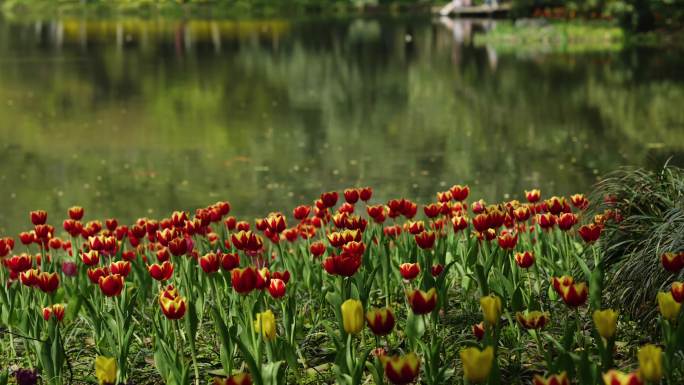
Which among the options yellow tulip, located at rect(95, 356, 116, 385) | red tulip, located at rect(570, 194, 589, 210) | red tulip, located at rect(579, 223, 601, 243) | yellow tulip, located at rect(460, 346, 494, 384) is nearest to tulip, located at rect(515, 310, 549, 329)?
yellow tulip, located at rect(460, 346, 494, 384)

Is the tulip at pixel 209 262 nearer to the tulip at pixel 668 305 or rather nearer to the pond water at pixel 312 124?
the tulip at pixel 668 305

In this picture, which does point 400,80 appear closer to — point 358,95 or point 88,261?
point 358,95

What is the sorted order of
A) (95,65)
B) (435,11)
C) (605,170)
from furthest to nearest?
(435,11) → (95,65) → (605,170)

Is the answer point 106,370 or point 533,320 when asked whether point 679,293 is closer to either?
point 533,320

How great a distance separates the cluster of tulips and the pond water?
1.39 metres

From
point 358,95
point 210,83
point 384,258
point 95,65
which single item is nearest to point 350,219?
point 384,258

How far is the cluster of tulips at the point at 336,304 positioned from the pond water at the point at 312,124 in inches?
54.8

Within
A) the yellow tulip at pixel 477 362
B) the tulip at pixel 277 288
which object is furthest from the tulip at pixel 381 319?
the tulip at pixel 277 288

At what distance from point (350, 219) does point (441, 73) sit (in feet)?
66.7

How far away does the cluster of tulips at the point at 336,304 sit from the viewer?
3686 millimetres

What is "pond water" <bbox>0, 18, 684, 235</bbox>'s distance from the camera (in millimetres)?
12023

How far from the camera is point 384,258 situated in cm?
553

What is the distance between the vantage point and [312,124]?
56.4 feet

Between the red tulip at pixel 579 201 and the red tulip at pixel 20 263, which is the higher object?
the red tulip at pixel 20 263
